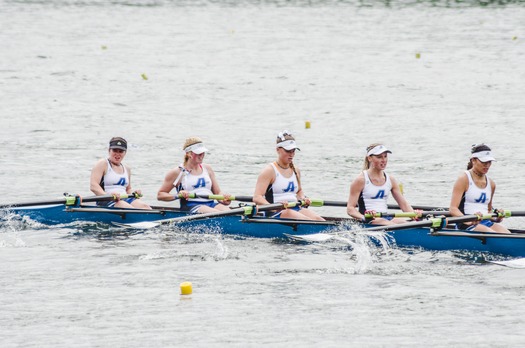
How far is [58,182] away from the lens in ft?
77.2

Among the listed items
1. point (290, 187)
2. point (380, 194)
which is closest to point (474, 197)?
point (380, 194)

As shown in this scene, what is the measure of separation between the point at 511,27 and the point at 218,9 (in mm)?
16035

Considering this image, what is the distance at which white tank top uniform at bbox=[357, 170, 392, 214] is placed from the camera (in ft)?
54.0

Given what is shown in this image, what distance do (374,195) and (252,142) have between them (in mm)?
12036

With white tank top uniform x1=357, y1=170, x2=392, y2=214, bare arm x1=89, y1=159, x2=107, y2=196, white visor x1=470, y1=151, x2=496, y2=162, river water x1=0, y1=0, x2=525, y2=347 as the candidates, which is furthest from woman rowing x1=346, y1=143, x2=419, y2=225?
bare arm x1=89, y1=159, x2=107, y2=196

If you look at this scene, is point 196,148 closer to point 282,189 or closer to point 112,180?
point 282,189

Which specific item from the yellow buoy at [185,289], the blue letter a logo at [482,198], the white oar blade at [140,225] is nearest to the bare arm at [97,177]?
the white oar blade at [140,225]

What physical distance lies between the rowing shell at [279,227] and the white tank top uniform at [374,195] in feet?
1.38

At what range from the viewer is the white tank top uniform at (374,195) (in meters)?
16.5

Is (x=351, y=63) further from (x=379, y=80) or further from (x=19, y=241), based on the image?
(x=19, y=241)

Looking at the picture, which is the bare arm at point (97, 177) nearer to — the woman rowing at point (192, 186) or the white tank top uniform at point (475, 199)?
the woman rowing at point (192, 186)

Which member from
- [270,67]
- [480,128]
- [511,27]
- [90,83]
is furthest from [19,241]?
[511,27]

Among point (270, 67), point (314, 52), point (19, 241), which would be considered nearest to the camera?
point (19, 241)

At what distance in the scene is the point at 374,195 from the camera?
54.1 feet
